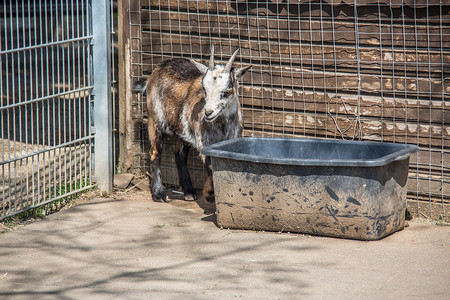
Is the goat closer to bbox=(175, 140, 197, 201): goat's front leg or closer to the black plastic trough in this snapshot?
bbox=(175, 140, 197, 201): goat's front leg

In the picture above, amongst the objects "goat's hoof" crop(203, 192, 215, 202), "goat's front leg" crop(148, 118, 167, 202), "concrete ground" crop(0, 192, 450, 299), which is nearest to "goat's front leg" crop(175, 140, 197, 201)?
"goat's front leg" crop(148, 118, 167, 202)

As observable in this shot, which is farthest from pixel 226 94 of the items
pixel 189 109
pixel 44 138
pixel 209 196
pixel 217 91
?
pixel 44 138

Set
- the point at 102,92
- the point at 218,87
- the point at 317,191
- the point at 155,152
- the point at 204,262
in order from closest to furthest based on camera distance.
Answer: the point at 204,262 < the point at 317,191 < the point at 218,87 < the point at 102,92 < the point at 155,152

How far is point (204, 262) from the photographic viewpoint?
15.4 feet

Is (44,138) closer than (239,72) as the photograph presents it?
No

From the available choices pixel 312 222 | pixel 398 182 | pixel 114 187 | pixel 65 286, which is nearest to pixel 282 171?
pixel 312 222

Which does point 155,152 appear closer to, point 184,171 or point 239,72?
point 184,171

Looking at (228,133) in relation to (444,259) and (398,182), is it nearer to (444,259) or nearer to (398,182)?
(398,182)

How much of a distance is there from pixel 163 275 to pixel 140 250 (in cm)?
65

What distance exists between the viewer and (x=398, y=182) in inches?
201

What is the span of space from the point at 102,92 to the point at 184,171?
4.05ft

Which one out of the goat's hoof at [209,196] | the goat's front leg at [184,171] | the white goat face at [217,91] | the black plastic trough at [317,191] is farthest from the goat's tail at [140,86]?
the black plastic trough at [317,191]

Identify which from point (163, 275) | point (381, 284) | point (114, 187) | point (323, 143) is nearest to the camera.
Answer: point (381, 284)

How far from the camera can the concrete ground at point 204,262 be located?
4113 mm
